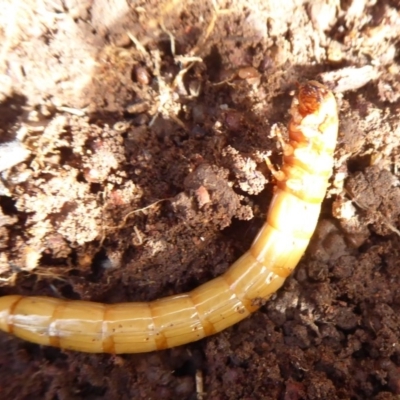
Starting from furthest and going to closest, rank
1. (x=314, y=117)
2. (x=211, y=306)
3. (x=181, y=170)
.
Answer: (x=181, y=170) < (x=211, y=306) < (x=314, y=117)

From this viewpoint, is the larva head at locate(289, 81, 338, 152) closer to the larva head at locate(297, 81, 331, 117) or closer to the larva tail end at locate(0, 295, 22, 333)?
the larva head at locate(297, 81, 331, 117)

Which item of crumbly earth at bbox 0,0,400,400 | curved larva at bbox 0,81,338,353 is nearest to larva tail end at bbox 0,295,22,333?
curved larva at bbox 0,81,338,353

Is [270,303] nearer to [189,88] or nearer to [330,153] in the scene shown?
[330,153]

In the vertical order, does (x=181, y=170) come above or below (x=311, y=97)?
below

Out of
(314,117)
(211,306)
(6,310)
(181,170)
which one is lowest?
(6,310)

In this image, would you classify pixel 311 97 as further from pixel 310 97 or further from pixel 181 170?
pixel 181 170

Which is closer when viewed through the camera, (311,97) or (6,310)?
(311,97)

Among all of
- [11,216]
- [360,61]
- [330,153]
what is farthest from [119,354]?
[360,61]

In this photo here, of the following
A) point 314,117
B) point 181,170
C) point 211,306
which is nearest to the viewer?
point 314,117

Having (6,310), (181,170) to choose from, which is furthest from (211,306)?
(6,310)
